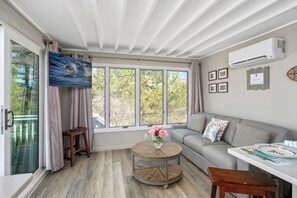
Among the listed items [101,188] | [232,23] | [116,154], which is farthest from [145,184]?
[232,23]

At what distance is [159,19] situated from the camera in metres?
2.27

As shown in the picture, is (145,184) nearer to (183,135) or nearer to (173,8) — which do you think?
(183,135)

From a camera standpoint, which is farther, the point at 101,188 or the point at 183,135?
the point at 183,135

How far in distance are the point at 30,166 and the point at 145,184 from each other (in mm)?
1776

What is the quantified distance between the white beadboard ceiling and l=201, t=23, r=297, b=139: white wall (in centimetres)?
33

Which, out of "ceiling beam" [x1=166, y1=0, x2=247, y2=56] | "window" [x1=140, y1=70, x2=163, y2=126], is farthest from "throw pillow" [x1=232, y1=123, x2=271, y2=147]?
"window" [x1=140, y1=70, x2=163, y2=126]

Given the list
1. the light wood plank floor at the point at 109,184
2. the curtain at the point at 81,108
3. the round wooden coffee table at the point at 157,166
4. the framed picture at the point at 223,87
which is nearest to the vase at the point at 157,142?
the round wooden coffee table at the point at 157,166

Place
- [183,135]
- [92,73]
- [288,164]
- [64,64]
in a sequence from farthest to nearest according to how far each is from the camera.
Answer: [92,73] → [183,135] → [64,64] → [288,164]

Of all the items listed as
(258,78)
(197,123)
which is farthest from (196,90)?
(258,78)

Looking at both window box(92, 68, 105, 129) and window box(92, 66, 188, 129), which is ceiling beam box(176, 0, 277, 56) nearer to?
window box(92, 66, 188, 129)

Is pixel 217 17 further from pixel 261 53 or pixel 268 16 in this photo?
pixel 261 53

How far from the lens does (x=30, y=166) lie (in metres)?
2.44

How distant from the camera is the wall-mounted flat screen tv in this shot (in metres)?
2.82

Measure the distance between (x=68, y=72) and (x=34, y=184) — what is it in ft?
6.34
